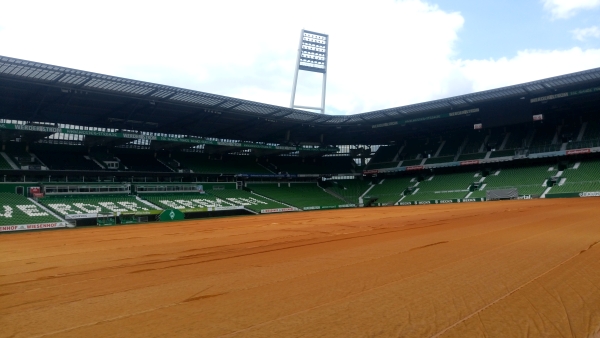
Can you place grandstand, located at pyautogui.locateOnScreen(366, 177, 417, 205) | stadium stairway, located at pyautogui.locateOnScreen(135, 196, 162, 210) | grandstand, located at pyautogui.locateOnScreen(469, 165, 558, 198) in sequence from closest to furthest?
1. stadium stairway, located at pyautogui.locateOnScreen(135, 196, 162, 210)
2. grandstand, located at pyautogui.locateOnScreen(469, 165, 558, 198)
3. grandstand, located at pyautogui.locateOnScreen(366, 177, 417, 205)

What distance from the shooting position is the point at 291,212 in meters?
49.9

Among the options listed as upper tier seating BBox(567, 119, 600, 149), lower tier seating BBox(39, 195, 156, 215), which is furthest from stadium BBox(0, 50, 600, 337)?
lower tier seating BBox(39, 195, 156, 215)

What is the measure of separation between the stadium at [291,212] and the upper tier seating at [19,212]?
0.26m

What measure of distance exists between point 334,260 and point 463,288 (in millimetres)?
3666

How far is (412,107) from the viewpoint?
171 feet

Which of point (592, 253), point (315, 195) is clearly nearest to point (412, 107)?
point (315, 195)

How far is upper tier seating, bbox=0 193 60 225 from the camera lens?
3143 centimetres

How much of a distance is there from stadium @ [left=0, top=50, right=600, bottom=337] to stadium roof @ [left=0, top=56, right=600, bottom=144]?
25 centimetres

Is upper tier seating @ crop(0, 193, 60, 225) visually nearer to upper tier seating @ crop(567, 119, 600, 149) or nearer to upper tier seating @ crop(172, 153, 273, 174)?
upper tier seating @ crop(172, 153, 273, 174)

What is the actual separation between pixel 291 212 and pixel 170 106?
63.4 feet

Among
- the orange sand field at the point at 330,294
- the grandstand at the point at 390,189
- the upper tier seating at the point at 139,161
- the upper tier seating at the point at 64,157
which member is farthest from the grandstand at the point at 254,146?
the orange sand field at the point at 330,294

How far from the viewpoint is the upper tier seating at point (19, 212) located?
31.4 meters

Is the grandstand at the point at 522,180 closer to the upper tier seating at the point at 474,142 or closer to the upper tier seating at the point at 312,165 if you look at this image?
the upper tier seating at the point at 474,142

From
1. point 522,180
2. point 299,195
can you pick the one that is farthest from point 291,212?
point 522,180
